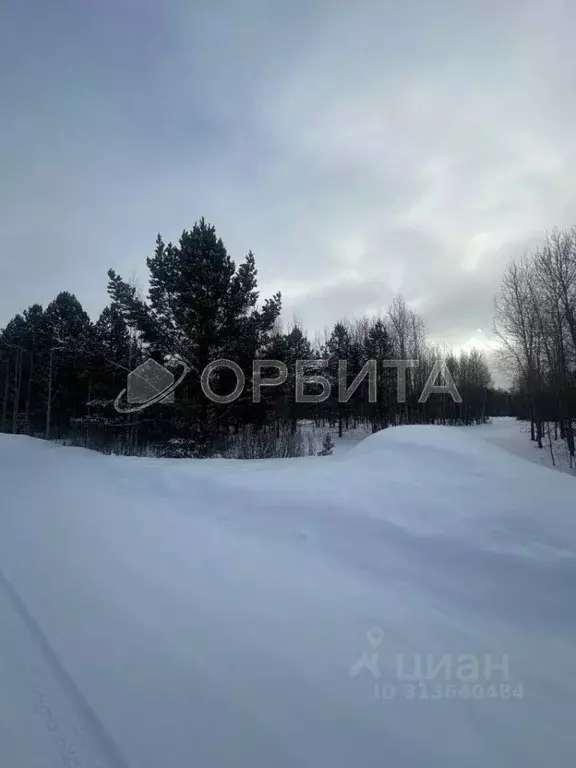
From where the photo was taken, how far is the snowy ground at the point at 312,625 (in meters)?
1.79

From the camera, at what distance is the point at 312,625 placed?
256cm

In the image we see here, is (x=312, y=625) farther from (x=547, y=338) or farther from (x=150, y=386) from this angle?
(x=547, y=338)

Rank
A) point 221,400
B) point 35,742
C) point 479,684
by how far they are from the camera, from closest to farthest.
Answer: point 35,742, point 479,684, point 221,400

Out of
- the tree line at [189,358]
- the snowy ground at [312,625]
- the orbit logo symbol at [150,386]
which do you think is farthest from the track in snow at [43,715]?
the orbit logo symbol at [150,386]

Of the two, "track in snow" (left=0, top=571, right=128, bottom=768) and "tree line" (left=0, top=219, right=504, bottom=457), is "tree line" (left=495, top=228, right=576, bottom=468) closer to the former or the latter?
"tree line" (left=0, top=219, right=504, bottom=457)

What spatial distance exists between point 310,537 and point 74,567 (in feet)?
8.09

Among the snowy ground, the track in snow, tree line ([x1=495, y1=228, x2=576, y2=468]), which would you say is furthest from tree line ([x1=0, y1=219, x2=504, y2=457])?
the track in snow

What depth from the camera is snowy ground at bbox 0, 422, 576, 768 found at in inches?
70.6

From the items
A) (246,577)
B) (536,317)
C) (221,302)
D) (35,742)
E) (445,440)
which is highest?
(536,317)

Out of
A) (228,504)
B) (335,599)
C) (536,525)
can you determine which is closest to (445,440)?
(536,525)

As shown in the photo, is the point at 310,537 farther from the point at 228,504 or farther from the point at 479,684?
the point at 479,684

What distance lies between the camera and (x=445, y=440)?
187 inches

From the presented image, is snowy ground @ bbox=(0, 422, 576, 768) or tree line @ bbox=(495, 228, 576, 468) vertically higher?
tree line @ bbox=(495, 228, 576, 468)

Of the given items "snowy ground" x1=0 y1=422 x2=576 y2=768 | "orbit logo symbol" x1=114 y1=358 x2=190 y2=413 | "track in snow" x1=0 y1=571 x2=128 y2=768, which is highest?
"orbit logo symbol" x1=114 y1=358 x2=190 y2=413
